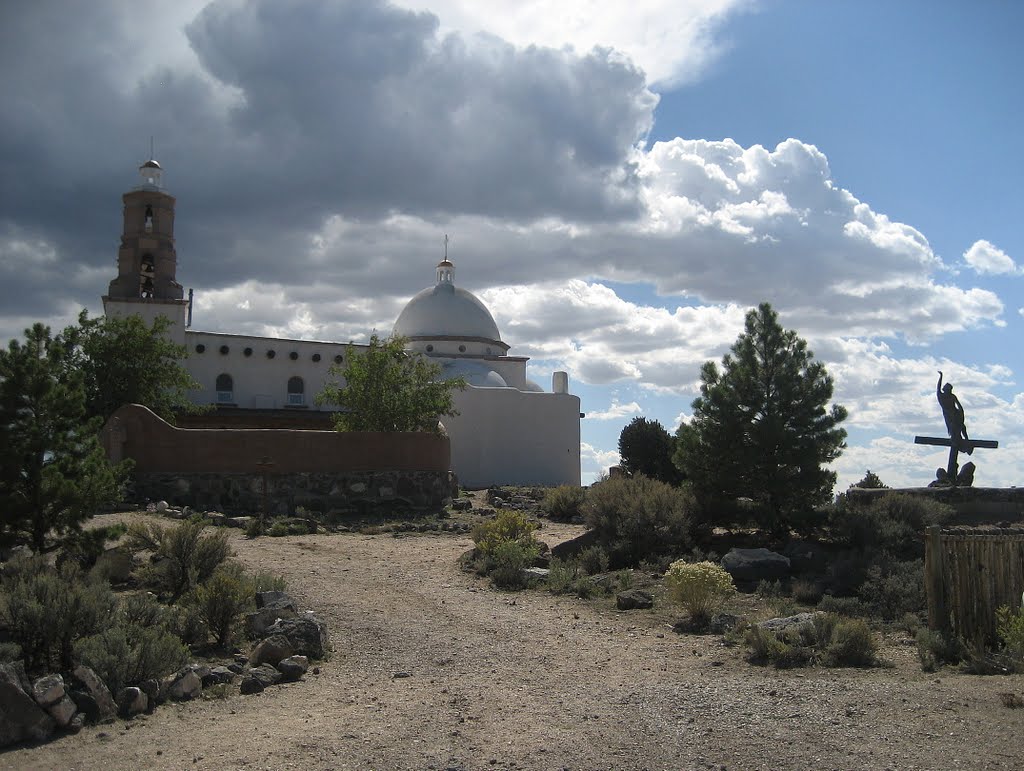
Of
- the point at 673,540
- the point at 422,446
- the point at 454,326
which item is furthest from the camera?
the point at 454,326

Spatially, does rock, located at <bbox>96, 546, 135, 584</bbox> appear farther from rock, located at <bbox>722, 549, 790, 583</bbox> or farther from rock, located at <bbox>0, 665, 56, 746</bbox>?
rock, located at <bbox>722, 549, 790, 583</bbox>

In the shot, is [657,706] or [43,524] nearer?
[657,706]

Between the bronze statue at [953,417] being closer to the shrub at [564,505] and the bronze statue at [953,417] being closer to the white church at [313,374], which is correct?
the shrub at [564,505]

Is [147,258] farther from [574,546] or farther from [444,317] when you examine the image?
[574,546]

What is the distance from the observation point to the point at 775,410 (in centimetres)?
1677

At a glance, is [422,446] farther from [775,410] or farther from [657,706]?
[657,706]

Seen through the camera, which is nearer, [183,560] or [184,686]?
[184,686]

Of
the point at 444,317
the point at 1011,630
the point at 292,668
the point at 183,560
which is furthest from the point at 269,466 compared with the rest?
the point at 444,317

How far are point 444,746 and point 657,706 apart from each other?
1718 millimetres

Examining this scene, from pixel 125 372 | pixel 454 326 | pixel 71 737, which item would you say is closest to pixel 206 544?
pixel 71 737

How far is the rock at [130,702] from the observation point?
22.0 ft

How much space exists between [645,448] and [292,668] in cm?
2413

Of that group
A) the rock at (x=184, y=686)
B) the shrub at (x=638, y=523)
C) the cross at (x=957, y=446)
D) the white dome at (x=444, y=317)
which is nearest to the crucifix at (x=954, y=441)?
the cross at (x=957, y=446)

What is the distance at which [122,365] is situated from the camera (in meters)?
25.0
